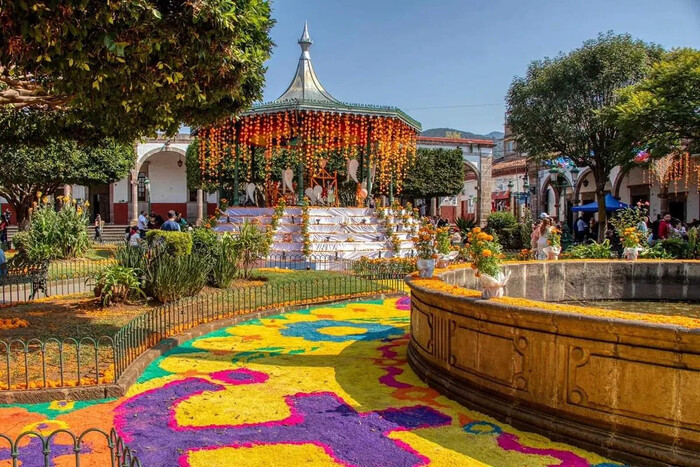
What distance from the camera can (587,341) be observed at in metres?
4.18

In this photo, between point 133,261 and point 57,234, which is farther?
point 57,234

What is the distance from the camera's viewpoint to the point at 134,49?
226 inches

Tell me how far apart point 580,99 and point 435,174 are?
15.3m

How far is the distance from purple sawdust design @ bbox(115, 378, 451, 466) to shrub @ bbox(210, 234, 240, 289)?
664 centimetres

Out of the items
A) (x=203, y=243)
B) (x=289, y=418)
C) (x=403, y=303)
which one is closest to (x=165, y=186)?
(x=203, y=243)

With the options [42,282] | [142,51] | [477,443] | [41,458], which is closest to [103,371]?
[41,458]

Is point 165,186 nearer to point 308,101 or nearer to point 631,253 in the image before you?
point 308,101

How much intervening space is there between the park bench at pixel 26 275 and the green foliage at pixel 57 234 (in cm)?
433

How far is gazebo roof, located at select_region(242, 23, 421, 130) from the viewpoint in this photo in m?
17.9

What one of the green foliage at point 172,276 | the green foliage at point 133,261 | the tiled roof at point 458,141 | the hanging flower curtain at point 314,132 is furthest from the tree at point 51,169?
the tiled roof at point 458,141

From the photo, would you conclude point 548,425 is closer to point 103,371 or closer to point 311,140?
point 103,371

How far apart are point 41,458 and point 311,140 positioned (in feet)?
53.0

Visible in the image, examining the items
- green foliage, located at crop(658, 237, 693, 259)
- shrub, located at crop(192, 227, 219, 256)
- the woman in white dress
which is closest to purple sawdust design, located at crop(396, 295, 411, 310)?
the woman in white dress

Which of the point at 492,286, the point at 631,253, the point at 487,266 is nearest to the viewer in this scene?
the point at 492,286
